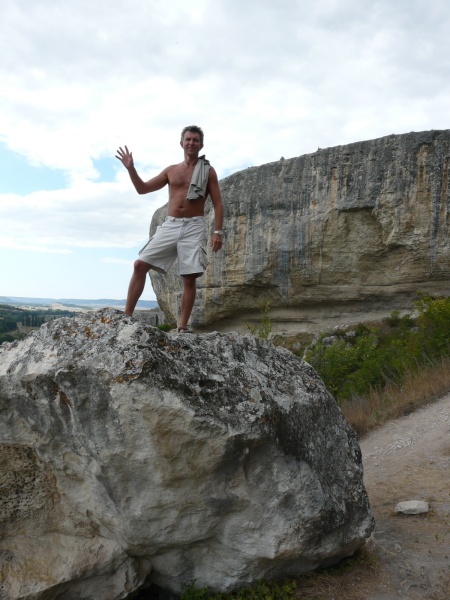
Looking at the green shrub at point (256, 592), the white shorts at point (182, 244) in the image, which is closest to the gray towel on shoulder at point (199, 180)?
the white shorts at point (182, 244)

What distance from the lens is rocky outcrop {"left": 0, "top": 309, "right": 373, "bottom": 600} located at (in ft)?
9.49

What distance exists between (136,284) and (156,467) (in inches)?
62.6

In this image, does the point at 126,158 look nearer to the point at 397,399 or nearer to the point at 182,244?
the point at 182,244

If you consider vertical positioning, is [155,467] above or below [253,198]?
below

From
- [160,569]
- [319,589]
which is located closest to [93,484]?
[160,569]

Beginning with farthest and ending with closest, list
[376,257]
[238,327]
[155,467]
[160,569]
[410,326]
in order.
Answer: [238,327], [376,257], [410,326], [160,569], [155,467]

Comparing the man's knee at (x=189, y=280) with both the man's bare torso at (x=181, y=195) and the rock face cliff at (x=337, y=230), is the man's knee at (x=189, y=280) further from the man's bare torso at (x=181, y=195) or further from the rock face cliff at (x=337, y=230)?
the rock face cliff at (x=337, y=230)

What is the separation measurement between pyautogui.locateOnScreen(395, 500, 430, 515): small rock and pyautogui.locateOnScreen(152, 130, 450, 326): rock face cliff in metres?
11.2

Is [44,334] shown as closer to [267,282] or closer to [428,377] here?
[428,377]

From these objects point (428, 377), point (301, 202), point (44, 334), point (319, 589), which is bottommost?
point (319, 589)

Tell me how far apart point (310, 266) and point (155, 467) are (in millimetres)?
14048

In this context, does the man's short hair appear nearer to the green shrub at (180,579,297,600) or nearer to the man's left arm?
the man's left arm

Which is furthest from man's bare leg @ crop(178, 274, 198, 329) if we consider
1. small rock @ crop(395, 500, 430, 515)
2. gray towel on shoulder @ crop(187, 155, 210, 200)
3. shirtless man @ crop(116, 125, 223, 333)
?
small rock @ crop(395, 500, 430, 515)

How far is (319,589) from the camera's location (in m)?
3.33
